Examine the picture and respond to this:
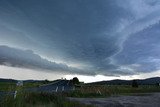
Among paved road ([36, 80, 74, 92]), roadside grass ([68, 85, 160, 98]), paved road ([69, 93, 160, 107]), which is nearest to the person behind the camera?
paved road ([69, 93, 160, 107])

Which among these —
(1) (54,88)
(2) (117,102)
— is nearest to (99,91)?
(1) (54,88)

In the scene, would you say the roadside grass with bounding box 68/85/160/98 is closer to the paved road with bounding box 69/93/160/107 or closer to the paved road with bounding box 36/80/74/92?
the paved road with bounding box 36/80/74/92

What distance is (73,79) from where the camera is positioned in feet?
353

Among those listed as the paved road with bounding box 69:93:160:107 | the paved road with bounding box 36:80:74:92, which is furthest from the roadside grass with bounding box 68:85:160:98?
the paved road with bounding box 69:93:160:107

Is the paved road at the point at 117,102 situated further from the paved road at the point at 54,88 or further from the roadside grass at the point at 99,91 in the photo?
the paved road at the point at 54,88

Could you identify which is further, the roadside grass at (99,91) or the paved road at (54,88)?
the paved road at (54,88)

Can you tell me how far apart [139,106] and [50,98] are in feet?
23.9

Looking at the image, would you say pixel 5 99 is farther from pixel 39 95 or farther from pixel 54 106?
pixel 39 95

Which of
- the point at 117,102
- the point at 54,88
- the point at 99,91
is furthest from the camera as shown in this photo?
the point at 54,88

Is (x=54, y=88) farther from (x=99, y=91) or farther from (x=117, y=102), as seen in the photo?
(x=117, y=102)

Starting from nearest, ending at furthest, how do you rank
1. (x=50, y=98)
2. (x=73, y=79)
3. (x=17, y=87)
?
(x=17, y=87) → (x=50, y=98) → (x=73, y=79)

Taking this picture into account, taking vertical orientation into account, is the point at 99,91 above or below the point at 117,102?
above

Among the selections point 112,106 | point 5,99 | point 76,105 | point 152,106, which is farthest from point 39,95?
point 152,106

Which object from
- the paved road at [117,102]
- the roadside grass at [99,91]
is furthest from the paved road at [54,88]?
the paved road at [117,102]
